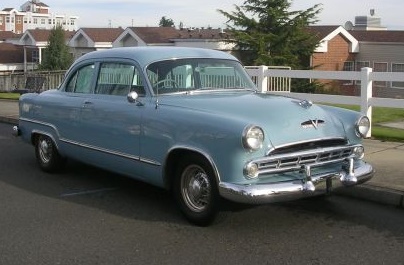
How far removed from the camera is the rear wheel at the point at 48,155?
7.97 m

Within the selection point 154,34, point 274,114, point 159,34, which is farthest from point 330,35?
point 274,114

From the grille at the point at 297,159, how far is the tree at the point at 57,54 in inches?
1890

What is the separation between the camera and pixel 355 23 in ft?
186

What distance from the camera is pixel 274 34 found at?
1272 inches

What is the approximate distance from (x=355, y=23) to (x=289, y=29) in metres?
26.7

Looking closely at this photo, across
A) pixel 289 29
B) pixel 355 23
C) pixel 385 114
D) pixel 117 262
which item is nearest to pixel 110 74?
pixel 117 262

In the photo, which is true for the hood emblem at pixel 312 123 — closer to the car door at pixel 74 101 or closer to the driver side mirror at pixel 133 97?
the driver side mirror at pixel 133 97

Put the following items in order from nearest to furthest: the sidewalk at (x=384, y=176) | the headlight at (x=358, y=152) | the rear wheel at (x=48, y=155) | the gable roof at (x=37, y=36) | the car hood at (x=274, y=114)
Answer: the car hood at (x=274, y=114)
the headlight at (x=358, y=152)
the sidewalk at (x=384, y=176)
the rear wheel at (x=48, y=155)
the gable roof at (x=37, y=36)

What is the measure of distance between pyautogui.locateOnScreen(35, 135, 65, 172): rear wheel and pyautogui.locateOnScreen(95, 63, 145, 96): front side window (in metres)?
1.33

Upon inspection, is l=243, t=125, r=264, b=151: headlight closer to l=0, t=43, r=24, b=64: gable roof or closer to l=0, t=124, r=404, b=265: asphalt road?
l=0, t=124, r=404, b=265: asphalt road

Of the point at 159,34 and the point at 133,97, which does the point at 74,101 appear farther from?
the point at 159,34

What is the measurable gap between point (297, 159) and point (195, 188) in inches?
39.5

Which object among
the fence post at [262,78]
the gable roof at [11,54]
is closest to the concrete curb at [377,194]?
the fence post at [262,78]

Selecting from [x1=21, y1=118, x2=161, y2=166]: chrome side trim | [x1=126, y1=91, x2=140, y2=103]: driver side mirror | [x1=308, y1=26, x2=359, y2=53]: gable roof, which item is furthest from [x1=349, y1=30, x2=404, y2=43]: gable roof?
[x1=126, y1=91, x2=140, y2=103]: driver side mirror
